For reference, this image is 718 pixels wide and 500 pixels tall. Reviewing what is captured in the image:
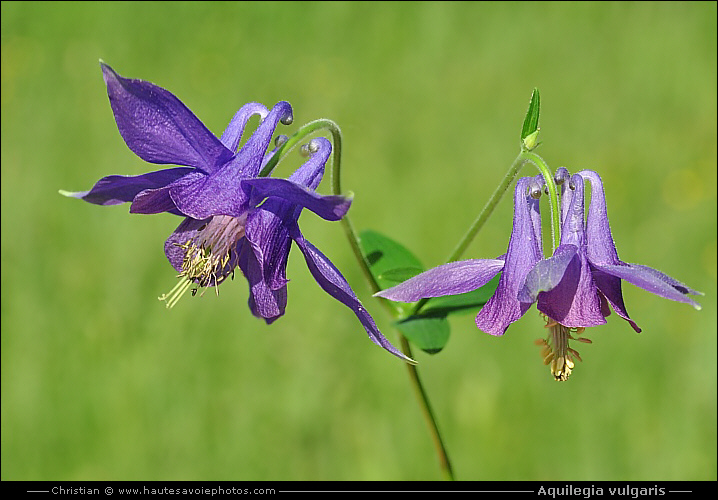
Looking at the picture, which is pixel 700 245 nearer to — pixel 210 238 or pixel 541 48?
pixel 541 48

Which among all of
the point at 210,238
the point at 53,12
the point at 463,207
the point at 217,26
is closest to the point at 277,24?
the point at 217,26

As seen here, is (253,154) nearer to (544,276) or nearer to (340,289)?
(340,289)

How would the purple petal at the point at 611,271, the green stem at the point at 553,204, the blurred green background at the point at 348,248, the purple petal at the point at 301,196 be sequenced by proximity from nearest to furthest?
the purple petal at the point at 301,196 < the purple petal at the point at 611,271 < the green stem at the point at 553,204 < the blurred green background at the point at 348,248

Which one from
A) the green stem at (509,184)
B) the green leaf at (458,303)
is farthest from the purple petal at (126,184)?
the green leaf at (458,303)

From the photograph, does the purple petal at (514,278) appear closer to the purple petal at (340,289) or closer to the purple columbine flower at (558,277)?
the purple columbine flower at (558,277)

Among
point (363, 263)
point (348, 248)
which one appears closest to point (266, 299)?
point (363, 263)

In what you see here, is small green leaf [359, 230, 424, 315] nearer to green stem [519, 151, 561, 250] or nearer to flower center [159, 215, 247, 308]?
flower center [159, 215, 247, 308]

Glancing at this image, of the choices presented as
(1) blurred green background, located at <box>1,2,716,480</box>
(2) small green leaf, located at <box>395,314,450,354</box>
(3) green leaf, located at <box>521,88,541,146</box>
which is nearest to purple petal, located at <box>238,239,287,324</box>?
(2) small green leaf, located at <box>395,314,450,354</box>
